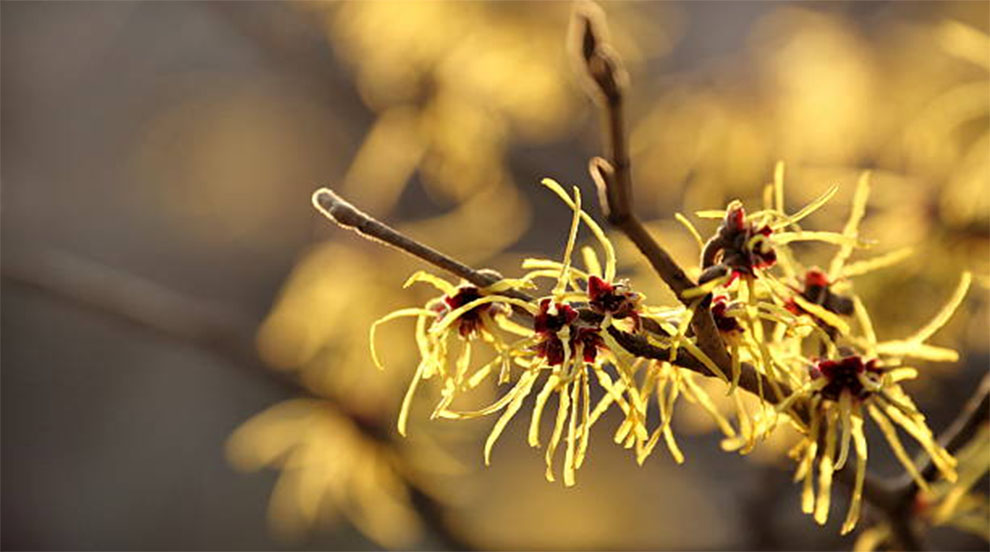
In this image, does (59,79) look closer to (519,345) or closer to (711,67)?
(711,67)

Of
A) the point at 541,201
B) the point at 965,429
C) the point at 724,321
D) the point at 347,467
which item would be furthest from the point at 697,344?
the point at 541,201

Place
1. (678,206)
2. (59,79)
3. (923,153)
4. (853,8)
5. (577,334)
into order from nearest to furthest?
1. (577,334)
2. (923,153)
3. (678,206)
4. (853,8)
5. (59,79)

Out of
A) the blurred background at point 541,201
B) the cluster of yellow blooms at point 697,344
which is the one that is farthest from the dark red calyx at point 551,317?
the blurred background at point 541,201

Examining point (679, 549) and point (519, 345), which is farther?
point (679, 549)

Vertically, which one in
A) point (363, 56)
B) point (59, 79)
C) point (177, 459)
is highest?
point (363, 56)

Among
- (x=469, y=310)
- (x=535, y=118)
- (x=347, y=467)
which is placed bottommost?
(x=347, y=467)

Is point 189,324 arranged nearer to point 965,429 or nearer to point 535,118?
point 535,118

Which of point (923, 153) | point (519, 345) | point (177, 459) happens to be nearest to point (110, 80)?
point (177, 459)
